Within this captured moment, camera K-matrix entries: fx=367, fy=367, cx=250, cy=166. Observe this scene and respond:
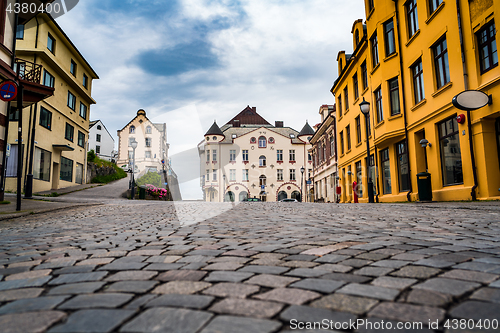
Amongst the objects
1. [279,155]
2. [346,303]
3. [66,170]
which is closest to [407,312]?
[346,303]

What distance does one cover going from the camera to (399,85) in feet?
55.3

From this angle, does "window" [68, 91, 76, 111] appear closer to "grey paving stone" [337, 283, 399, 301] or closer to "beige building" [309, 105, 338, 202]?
"beige building" [309, 105, 338, 202]

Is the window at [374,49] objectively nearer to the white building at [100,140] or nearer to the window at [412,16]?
the window at [412,16]

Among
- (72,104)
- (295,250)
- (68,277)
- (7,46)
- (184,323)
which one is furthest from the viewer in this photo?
(72,104)

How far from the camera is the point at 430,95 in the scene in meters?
14.2

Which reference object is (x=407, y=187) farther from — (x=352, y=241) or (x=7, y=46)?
(x=7, y=46)

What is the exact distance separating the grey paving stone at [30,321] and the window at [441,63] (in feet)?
47.5

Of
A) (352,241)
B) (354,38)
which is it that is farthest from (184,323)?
(354,38)

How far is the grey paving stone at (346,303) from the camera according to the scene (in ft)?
5.94

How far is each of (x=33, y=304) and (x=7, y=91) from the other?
30.2 ft

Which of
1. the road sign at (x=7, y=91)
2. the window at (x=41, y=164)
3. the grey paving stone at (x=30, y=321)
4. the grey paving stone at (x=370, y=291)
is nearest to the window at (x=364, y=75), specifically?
the road sign at (x=7, y=91)

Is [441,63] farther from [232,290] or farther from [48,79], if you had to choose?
[48,79]

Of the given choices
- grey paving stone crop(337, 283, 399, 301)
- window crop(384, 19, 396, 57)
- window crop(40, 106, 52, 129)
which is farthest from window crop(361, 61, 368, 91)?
grey paving stone crop(337, 283, 399, 301)

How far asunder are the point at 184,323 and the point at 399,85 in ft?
57.0
